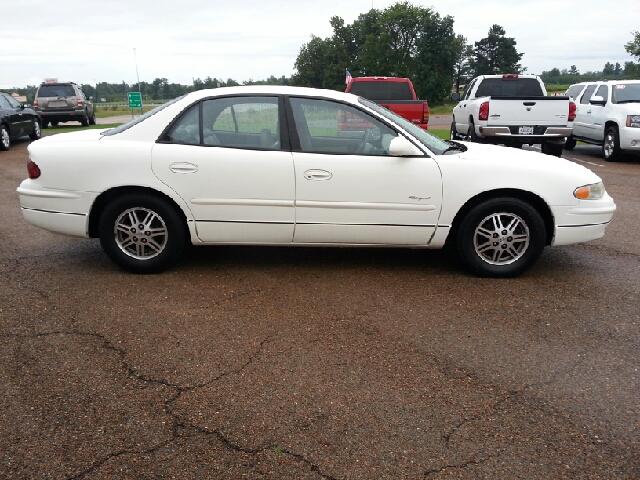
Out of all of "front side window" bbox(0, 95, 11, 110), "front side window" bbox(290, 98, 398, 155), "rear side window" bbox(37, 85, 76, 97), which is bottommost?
"front side window" bbox(290, 98, 398, 155)

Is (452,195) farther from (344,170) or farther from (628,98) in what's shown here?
(628,98)

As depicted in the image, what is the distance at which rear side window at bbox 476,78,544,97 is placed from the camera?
14812 mm

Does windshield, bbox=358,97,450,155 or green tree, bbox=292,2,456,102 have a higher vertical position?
green tree, bbox=292,2,456,102

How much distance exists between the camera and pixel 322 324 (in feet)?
14.2

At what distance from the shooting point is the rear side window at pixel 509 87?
48.6 feet

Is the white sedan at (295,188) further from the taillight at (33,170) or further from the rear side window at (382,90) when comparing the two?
the rear side window at (382,90)

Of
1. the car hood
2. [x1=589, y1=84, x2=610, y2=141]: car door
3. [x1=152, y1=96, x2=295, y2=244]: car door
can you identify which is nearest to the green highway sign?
[x1=589, y1=84, x2=610, y2=141]: car door

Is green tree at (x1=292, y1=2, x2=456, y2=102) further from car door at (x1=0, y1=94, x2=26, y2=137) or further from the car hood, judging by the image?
the car hood

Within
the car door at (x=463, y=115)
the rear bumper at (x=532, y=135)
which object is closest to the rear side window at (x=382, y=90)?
the car door at (x=463, y=115)

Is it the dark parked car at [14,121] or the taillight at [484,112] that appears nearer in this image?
the taillight at [484,112]

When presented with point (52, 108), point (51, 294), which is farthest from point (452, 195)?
point (52, 108)

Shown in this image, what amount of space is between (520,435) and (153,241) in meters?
3.44

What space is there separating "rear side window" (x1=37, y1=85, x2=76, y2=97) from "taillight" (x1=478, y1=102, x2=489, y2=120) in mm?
17940

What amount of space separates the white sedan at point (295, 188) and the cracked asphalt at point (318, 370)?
374 millimetres
